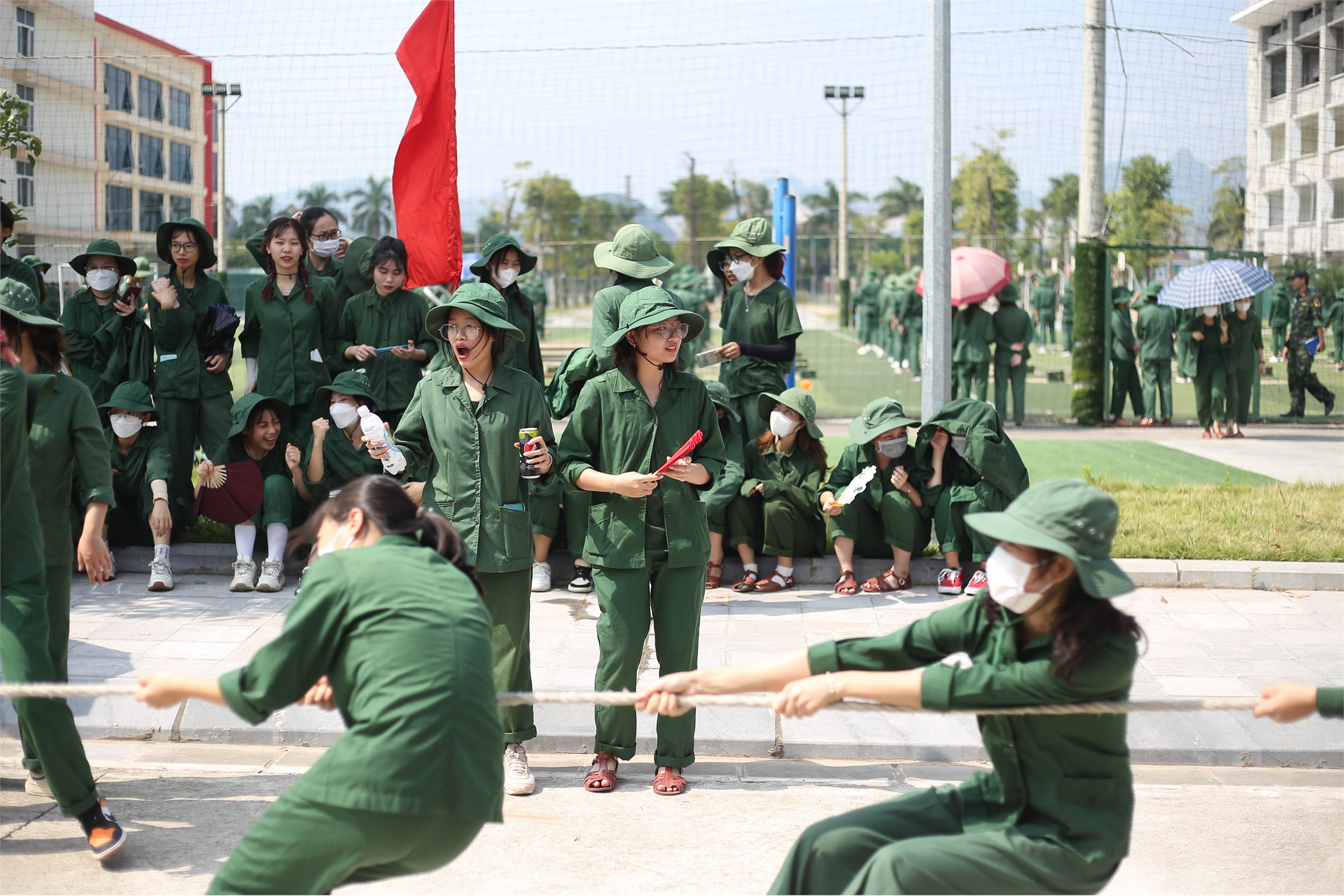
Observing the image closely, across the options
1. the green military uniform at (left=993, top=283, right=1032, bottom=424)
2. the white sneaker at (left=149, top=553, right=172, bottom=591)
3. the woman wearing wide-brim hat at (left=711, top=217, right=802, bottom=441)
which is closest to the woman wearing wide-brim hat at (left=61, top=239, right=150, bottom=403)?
the white sneaker at (left=149, top=553, right=172, bottom=591)

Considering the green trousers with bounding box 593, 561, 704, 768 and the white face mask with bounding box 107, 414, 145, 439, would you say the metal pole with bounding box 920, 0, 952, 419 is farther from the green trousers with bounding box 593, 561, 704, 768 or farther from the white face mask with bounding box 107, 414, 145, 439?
the white face mask with bounding box 107, 414, 145, 439

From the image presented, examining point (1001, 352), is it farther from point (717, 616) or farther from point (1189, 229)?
point (1189, 229)

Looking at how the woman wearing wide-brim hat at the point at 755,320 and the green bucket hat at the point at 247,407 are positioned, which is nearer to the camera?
the green bucket hat at the point at 247,407

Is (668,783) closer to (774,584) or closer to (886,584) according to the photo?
(774,584)

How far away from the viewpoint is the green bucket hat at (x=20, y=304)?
200 inches

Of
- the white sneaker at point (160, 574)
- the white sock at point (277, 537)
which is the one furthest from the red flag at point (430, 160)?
the white sneaker at point (160, 574)

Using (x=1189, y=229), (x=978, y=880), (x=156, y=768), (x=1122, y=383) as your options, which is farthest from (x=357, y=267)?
(x=1189, y=229)

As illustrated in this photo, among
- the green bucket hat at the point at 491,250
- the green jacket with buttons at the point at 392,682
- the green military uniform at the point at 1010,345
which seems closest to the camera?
the green jacket with buttons at the point at 392,682

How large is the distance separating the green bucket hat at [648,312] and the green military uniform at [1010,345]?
11377mm

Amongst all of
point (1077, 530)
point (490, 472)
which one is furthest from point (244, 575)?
point (1077, 530)

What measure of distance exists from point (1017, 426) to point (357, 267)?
10.3m

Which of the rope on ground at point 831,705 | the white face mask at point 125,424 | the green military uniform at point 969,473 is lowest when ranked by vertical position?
the rope on ground at point 831,705

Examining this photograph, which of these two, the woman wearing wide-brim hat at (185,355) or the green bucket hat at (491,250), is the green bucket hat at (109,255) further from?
the green bucket hat at (491,250)

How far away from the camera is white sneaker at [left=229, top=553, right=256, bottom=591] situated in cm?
857
